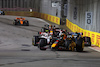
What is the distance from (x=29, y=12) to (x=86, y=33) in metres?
35.9

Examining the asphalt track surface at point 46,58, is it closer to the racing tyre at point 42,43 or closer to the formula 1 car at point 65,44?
the racing tyre at point 42,43

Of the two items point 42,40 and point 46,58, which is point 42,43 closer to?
point 42,40

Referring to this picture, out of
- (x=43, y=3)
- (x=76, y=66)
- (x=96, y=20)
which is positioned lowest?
(x=76, y=66)

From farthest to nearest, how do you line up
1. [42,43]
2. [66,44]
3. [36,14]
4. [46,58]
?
[36,14] → [42,43] → [66,44] → [46,58]

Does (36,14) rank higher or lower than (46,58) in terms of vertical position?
higher

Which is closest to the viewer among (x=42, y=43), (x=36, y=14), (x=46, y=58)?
(x=46, y=58)

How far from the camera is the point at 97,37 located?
19438 mm

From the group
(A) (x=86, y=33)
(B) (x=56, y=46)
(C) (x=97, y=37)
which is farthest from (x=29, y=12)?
(B) (x=56, y=46)

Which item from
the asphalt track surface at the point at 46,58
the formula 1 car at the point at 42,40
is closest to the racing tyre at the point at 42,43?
the formula 1 car at the point at 42,40

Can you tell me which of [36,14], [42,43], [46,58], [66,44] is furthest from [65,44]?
[36,14]

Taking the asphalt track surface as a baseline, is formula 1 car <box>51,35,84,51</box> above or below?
above

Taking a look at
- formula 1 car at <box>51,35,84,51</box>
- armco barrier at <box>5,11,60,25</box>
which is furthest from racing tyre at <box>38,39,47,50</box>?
armco barrier at <box>5,11,60,25</box>

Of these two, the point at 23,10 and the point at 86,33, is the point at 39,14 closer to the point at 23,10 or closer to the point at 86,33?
the point at 23,10

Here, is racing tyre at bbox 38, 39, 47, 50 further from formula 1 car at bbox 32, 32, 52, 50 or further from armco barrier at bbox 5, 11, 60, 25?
armco barrier at bbox 5, 11, 60, 25
